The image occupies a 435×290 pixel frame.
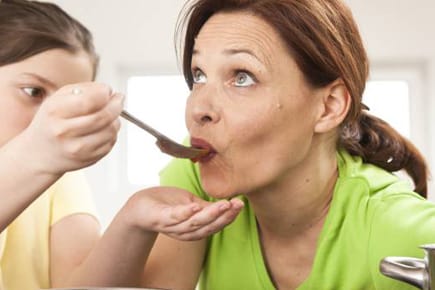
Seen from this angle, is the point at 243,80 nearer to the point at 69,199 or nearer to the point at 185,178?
the point at 185,178

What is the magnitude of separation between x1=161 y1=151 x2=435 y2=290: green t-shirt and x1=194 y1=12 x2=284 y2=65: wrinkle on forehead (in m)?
0.24

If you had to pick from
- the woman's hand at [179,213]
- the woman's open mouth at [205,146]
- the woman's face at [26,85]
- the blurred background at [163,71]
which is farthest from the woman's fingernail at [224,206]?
the blurred background at [163,71]

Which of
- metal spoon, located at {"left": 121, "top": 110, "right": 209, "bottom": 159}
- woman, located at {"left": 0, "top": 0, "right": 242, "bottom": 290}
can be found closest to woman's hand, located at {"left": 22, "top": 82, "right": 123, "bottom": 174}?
woman, located at {"left": 0, "top": 0, "right": 242, "bottom": 290}

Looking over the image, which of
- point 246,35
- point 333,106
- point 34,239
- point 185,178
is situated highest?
point 246,35

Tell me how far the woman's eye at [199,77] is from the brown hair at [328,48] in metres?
0.10

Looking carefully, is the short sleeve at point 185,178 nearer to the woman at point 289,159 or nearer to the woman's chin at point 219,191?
the woman at point 289,159

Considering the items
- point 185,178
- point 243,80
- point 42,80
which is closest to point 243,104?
point 243,80

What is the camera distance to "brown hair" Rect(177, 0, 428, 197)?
92 centimetres

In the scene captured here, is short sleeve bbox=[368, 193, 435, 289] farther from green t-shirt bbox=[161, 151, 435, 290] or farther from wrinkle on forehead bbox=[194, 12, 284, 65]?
wrinkle on forehead bbox=[194, 12, 284, 65]

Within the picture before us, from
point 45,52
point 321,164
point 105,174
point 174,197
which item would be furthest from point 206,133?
point 105,174

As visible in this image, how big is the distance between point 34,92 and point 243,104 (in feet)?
1.23

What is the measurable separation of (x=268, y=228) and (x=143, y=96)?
1.97 m

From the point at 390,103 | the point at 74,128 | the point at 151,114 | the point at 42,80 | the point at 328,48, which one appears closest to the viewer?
the point at 74,128

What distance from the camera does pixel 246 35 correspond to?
911 millimetres
